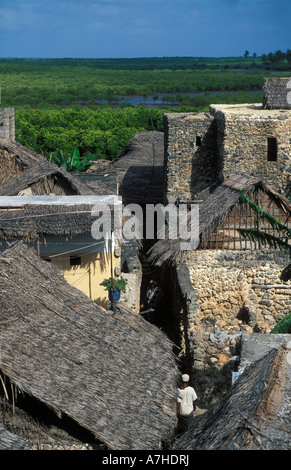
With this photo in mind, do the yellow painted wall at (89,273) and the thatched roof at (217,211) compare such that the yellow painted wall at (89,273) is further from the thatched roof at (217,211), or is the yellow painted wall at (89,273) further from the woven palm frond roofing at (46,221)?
the thatched roof at (217,211)

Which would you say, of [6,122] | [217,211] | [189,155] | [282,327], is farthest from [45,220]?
[6,122]

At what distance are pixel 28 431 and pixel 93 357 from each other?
166cm

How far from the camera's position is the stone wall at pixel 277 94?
67.4 feet

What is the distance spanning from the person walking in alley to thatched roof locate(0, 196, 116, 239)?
445cm

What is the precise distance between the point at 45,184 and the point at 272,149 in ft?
20.5

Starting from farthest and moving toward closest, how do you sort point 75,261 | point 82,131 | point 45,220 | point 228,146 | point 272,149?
point 82,131 < point 272,149 < point 228,146 < point 75,261 < point 45,220

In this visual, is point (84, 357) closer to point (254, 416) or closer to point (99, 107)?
point (254, 416)

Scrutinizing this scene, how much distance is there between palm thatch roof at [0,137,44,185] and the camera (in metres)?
18.7

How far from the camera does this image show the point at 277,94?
2067cm

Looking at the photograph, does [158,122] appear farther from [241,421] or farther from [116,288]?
[241,421]

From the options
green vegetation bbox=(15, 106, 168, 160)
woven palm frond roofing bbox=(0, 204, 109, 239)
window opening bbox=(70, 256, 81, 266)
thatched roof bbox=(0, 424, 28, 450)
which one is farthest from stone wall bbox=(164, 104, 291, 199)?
thatched roof bbox=(0, 424, 28, 450)

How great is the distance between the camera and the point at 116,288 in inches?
519

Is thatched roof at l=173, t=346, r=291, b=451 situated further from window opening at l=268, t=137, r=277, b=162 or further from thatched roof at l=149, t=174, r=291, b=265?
window opening at l=268, t=137, r=277, b=162
